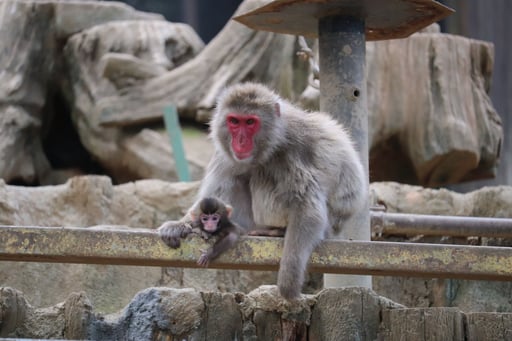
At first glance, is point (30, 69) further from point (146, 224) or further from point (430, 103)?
point (430, 103)

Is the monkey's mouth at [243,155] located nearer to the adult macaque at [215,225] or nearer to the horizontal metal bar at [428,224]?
the adult macaque at [215,225]

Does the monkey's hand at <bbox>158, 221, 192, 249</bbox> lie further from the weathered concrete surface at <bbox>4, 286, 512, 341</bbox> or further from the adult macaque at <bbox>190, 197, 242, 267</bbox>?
the weathered concrete surface at <bbox>4, 286, 512, 341</bbox>

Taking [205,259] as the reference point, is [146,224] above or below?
below

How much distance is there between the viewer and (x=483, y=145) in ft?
30.9

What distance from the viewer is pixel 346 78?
5914 mm

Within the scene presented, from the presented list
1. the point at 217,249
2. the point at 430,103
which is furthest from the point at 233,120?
the point at 430,103

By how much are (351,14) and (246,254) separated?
1.71m

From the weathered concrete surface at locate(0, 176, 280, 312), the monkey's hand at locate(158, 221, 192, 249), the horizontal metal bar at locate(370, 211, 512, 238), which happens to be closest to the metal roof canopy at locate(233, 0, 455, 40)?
the horizontal metal bar at locate(370, 211, 512, 238)

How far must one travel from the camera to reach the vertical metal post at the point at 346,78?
19.3 feet

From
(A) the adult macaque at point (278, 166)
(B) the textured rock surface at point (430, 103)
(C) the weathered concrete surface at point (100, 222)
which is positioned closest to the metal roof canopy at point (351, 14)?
(A) the adult macaque at point (278, 166)

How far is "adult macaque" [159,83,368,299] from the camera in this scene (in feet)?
17.8

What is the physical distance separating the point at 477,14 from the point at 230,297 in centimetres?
793

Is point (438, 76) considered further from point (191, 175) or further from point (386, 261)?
point (386, 261)

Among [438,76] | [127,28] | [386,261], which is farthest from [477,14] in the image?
[386,261]
